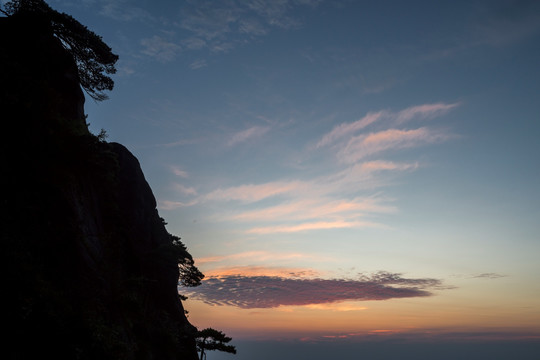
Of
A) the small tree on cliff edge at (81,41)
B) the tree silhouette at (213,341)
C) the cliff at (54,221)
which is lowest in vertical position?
the tree silhouette at (213,341)

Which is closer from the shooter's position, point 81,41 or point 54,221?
point 54,221

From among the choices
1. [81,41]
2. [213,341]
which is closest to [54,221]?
[81,41]

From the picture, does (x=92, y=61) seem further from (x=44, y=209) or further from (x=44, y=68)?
(x=44, y=209)

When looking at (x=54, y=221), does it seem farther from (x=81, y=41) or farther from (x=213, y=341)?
(x=213, y=341)

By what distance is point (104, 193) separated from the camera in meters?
21.6

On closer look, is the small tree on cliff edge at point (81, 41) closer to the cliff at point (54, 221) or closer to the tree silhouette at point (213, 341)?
the cliff at point (54, 221)

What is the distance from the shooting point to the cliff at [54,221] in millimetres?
10570

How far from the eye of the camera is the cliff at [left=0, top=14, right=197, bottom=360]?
34.7ft

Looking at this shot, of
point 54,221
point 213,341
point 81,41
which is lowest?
point 213,341

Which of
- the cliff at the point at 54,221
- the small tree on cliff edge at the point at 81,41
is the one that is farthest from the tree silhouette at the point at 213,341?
the small tree on cliff edge at the point at 81,41

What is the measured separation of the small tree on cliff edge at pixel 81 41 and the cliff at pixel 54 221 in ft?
3.73

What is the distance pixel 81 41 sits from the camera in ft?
70.9

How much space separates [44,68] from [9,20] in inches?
140

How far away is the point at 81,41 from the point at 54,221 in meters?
15.0
